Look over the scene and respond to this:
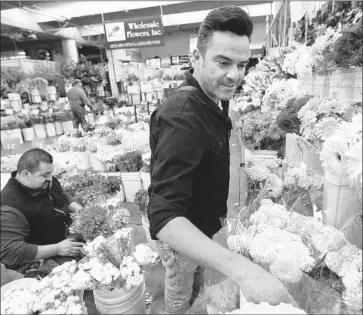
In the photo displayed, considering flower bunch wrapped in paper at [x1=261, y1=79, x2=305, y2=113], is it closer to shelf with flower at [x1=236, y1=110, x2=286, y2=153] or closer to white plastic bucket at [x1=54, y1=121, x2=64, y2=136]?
shelf with flower at [x1=236, y1=110, x2=286, y2=153]

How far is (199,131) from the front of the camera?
3.31 ft

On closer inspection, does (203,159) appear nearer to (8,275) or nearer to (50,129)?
(8,275)

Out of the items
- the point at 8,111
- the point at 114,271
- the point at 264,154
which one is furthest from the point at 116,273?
the point at 8,111

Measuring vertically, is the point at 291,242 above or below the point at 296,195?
above

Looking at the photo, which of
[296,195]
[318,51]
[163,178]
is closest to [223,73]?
[163,178]

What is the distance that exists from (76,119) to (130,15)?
445 centimetres

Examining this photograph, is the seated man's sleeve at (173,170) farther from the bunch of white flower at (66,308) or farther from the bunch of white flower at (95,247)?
the bunch of white flower at (95,247)

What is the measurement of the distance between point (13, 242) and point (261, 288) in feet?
6.23

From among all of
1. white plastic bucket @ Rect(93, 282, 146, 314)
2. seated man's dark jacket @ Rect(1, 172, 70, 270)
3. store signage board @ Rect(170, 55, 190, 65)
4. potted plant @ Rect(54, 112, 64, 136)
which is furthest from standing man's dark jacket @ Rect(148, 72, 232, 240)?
store signage board @ Rect(170, 55, 190, 65)

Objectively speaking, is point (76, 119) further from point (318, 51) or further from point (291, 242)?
point (291, 242)

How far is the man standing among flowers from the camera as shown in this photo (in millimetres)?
752

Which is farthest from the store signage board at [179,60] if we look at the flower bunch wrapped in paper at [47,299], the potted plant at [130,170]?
the flower bunch wrapped in paper at [47,299]

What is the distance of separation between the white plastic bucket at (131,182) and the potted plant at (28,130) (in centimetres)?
583

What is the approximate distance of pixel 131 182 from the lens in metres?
3.62
